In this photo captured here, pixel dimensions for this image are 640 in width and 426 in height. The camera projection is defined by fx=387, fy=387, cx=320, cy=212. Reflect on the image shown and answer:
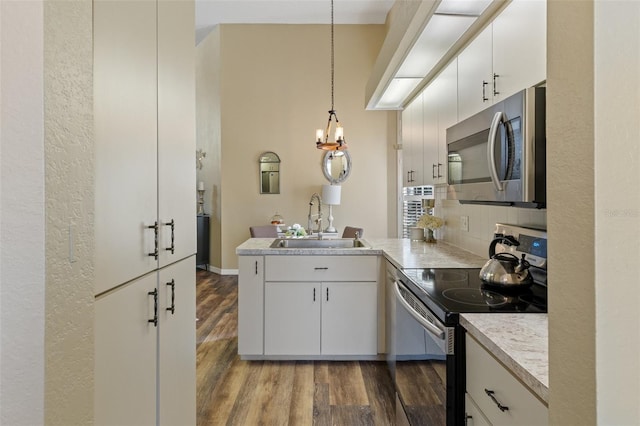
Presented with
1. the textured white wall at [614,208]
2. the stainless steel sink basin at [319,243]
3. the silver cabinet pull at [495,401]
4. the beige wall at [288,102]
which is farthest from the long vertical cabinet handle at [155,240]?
the beige wall at [288,102]

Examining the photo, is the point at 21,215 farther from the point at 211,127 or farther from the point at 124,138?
the point at 211,127

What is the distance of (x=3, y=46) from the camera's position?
2.13ft

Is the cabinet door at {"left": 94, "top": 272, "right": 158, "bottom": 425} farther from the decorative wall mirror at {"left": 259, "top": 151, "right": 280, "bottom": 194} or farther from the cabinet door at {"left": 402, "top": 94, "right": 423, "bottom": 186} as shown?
the decorative wall mirror at {"left": 259, "top": 151, "right": 280, "bottom": 194}

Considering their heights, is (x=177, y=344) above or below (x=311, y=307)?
above

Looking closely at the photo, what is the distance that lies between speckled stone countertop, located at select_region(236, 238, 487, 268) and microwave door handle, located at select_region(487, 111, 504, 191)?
761 millimetres

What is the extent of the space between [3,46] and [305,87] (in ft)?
20.0

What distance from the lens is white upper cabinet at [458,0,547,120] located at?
1.48 metres

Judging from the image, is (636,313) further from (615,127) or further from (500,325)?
(500,325)

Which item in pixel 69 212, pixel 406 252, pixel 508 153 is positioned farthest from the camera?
pixel 406 252

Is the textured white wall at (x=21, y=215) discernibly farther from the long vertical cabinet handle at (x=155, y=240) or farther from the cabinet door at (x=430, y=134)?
the cabinet door at (x=430, y=134)

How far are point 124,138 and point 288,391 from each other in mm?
1985

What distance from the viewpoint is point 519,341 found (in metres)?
1.07

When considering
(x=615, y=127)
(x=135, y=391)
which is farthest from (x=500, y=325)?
(x=135, y=391)

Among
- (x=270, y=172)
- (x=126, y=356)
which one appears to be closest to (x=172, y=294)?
(x=126, y=356)
